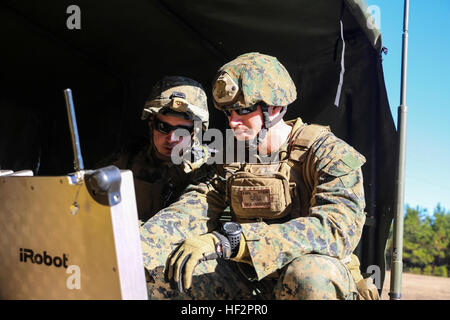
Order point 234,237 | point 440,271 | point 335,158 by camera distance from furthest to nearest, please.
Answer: point 440,271, point 335,158, point 234,237

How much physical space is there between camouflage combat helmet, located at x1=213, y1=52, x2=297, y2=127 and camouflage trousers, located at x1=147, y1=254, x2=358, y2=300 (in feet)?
2.82

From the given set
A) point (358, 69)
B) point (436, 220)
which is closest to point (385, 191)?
point (358, 69)

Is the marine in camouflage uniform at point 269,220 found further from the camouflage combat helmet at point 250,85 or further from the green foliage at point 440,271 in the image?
the green foliage at point 440,271

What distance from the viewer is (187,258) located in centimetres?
202

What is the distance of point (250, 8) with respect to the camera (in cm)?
329

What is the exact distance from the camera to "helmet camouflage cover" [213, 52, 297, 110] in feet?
8.85

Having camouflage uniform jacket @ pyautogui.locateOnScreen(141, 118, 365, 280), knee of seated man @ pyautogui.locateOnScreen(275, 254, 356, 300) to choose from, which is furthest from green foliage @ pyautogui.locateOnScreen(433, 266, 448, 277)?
Result: knee of seated man @ pyautogui.locateOnScreen(275, 254, 356, 300)

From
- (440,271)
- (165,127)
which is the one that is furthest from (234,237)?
(440,271)

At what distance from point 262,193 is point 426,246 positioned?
51.8 feet

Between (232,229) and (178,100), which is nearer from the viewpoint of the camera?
(232,229)

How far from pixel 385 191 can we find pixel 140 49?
2222 mm

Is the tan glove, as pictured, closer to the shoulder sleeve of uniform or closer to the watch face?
the watch face

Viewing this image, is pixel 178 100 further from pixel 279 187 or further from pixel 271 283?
pixel 271 283

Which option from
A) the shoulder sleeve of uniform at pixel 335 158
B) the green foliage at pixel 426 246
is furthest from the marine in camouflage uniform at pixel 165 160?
the green foliage at pixel 426 246
